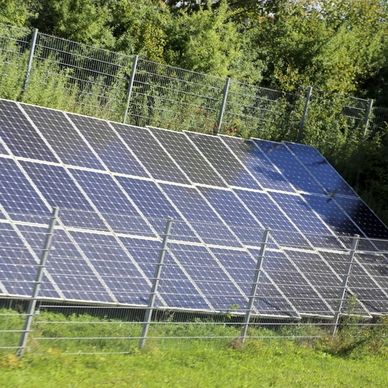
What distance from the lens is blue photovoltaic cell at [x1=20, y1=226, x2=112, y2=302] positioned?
14.3 metres

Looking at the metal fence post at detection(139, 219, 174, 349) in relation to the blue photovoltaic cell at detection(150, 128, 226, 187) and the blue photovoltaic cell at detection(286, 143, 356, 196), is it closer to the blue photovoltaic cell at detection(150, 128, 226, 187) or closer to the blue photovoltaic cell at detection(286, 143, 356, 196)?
the blue photovoltaic cell at detection(150, 128, 226, 187)

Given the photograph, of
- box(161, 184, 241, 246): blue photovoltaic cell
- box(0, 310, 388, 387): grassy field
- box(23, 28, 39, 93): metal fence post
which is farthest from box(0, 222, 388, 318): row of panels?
box(23, 28, 39, 93): metal fence post

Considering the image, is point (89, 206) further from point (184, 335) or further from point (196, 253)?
point (184, 335)

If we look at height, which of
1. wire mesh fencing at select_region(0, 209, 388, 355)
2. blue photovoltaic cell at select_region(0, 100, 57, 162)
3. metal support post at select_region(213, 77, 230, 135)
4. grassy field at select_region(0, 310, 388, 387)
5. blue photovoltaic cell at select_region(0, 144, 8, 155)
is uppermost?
metal support post at select_region(213, 77, 230, 135)

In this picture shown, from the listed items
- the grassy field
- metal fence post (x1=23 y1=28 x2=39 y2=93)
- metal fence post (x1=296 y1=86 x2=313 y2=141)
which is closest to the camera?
the grassy field

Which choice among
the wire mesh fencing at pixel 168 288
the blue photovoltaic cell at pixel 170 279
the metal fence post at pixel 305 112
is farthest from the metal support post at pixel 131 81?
the blue photovoltaic cell at pixel 170 279

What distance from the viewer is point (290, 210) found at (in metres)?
22.4

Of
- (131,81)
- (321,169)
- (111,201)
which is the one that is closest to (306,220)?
(321,169)

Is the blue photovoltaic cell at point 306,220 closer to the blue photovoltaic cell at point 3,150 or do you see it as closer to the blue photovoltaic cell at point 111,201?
the blue photovoltaic cell at point 111,201

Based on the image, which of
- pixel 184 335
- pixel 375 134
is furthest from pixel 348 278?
pixel 375 134

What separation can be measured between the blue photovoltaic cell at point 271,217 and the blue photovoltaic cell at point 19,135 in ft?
16.0

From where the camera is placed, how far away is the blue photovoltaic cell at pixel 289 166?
80.5ft

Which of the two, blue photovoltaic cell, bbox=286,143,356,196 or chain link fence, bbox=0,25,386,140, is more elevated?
chain link fence, bbox=0,25,386,140

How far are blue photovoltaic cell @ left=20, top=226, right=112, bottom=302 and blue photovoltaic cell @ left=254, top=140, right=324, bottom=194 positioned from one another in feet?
33.7
